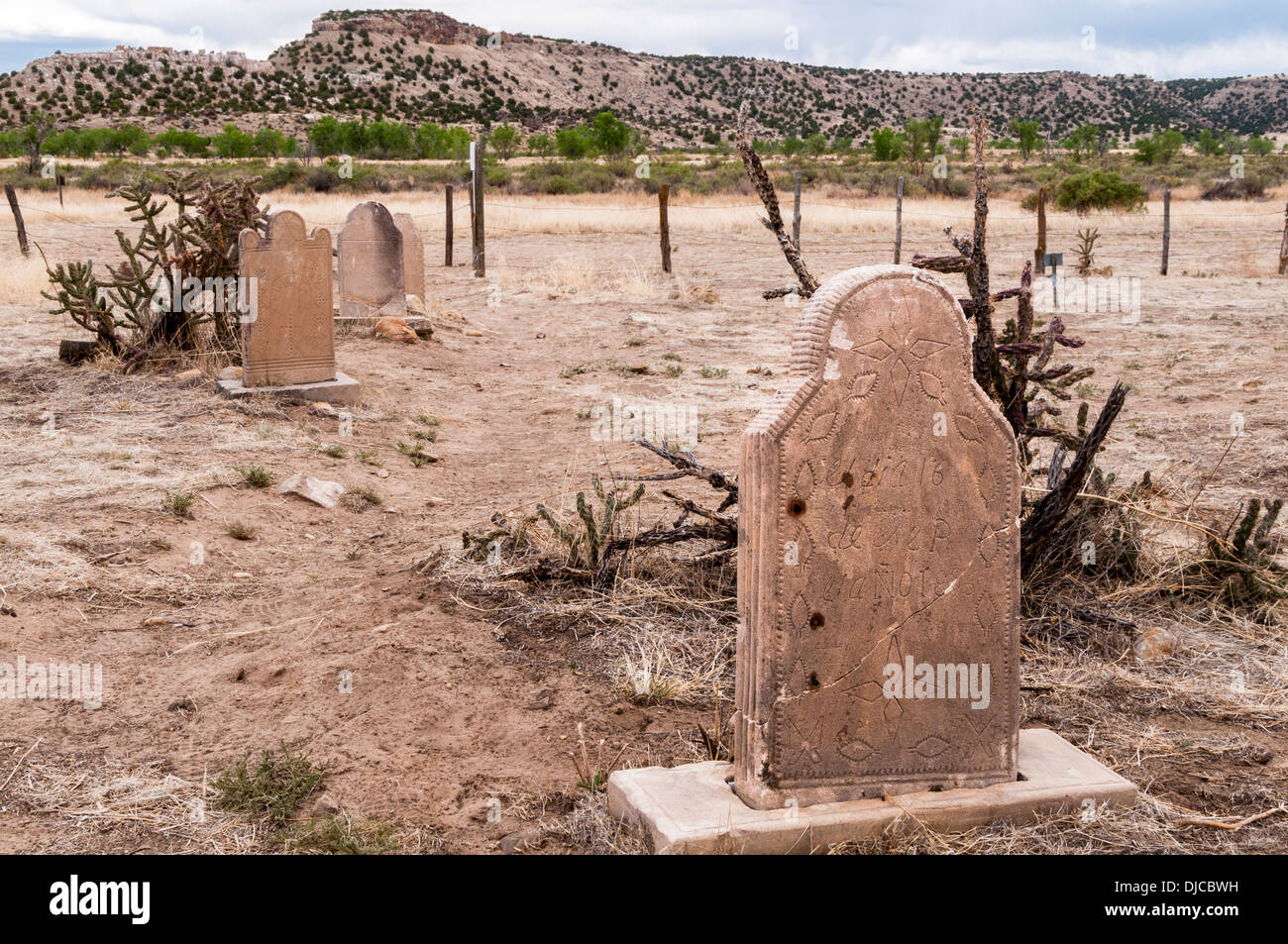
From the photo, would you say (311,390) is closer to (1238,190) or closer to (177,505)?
(177,505)

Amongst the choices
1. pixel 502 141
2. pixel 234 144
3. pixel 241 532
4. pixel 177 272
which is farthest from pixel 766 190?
pixel 502 141

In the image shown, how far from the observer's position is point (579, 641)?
4.90 m

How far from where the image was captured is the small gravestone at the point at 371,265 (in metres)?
13.2

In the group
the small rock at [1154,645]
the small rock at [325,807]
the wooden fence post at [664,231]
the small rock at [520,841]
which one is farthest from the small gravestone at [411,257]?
the small rock at [520,841]

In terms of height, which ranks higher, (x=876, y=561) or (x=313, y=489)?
(x=876, y=561)

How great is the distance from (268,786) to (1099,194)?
29.5 meters

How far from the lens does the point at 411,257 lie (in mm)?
14203

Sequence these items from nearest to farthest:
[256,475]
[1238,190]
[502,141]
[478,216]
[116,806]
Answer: [116,806] → [256,475] → [478,216] → [1238,190] → [502,141]

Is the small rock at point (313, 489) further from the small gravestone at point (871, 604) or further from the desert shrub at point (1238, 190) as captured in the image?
the desert shrub at point (1238, 190)

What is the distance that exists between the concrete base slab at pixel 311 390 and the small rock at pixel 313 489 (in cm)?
210

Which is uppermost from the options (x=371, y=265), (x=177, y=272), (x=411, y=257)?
(x=411, y=257)

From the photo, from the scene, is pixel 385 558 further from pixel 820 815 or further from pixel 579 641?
pixel 820 815

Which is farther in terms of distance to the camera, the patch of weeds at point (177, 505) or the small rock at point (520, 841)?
the patch of weeds at point (177, 505)

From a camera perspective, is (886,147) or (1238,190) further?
(886,147)
